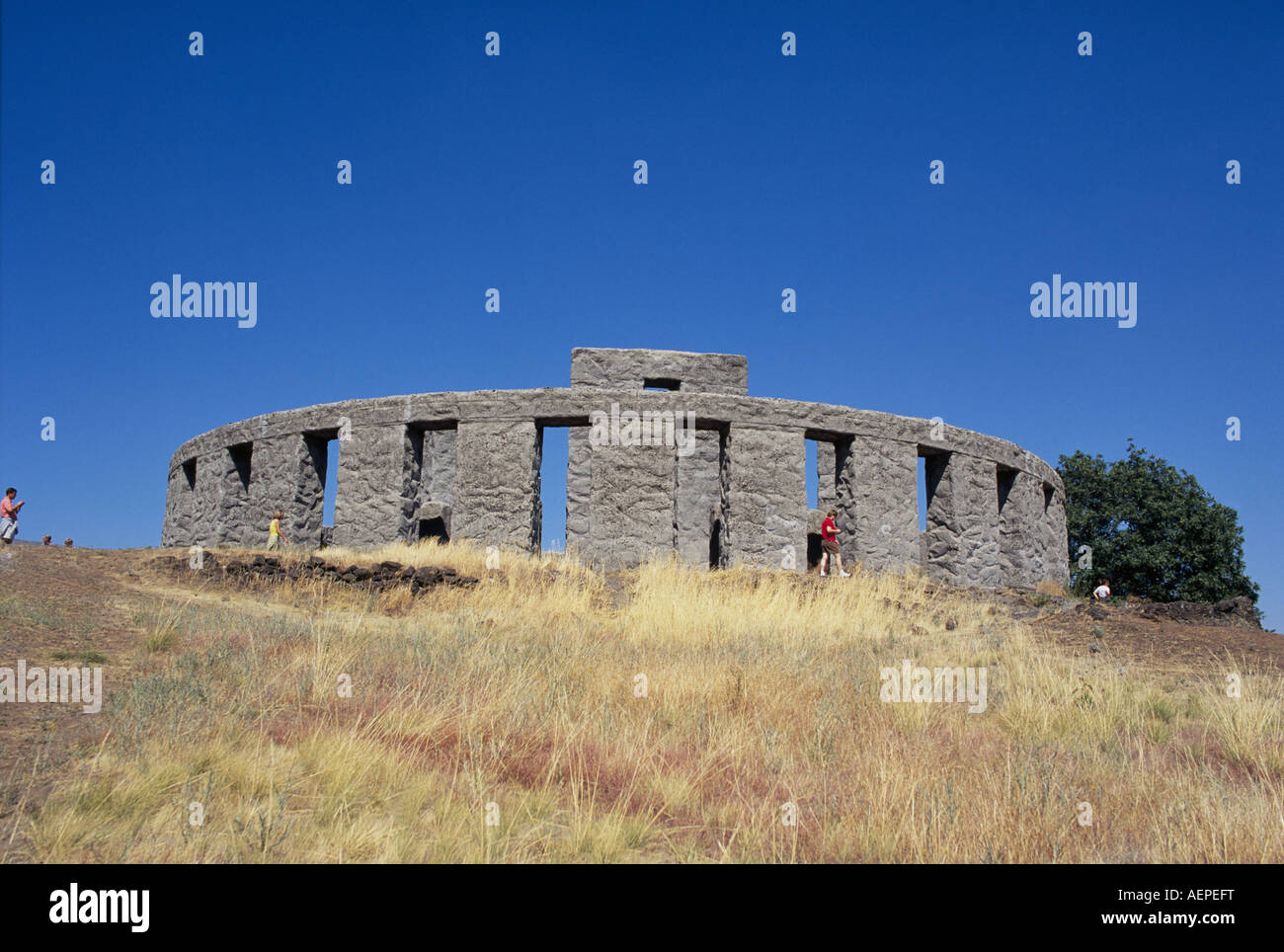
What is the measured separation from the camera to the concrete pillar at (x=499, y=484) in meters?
14.9

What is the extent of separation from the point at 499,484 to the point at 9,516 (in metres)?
7.95

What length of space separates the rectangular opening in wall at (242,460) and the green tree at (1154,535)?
24.9m

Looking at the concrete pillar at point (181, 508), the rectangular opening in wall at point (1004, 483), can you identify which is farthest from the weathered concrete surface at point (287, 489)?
the rectangular opening in wall at point (1004, 483)

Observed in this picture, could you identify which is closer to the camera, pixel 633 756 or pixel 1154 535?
pixel 633 756

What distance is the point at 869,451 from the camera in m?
15.8

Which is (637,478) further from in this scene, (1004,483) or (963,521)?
(1004,483)

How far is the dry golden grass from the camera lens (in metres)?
3.63

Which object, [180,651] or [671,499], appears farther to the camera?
[671,499]

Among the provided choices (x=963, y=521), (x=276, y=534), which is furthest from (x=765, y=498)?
(x=276, y=534)

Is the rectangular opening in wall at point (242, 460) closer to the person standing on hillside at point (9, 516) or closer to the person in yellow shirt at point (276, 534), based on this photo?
the person in yellow shirt at point (276, 534)

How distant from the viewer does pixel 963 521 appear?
1667 centimetres
